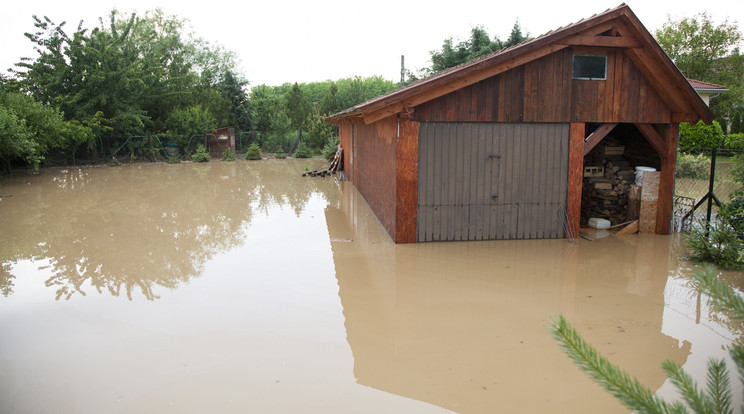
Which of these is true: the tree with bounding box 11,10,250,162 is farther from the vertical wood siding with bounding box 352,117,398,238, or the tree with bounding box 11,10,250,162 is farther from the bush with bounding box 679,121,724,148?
the bush with bounding box 679,121,724,148

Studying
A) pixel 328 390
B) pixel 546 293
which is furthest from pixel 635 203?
pixel 328 390

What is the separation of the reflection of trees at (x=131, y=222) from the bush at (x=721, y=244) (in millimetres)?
8088

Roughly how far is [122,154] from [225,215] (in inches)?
776

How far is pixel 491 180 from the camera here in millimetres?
9797

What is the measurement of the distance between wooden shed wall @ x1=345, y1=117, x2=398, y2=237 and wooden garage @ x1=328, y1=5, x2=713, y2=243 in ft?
0.39

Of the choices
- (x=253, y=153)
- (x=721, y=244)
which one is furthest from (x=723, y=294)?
(x=253, y=153)

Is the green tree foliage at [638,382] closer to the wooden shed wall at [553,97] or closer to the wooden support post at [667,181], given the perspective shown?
the wooden shed wall at [553,97]

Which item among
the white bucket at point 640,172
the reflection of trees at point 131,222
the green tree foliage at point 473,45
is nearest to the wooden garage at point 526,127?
the white bucket at point 640,172

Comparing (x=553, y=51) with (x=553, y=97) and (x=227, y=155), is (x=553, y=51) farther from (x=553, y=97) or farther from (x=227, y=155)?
(x=227, y=155)

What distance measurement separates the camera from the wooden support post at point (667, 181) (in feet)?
33.2

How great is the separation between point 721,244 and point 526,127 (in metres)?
3.70

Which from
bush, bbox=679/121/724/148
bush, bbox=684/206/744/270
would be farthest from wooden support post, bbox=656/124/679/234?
bush, bbox=679/121/724/148

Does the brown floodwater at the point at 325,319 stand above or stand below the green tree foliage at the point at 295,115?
below

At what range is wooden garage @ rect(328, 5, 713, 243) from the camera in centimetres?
927
